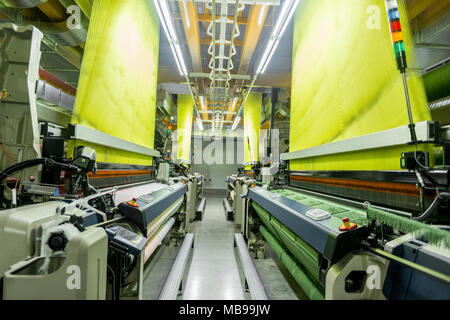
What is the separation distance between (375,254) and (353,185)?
3.48ft

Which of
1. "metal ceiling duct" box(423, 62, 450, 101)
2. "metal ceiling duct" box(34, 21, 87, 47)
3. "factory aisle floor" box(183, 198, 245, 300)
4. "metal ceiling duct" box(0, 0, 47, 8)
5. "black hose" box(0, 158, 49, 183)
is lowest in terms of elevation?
"factory aisle floor" box(183, 198, 245, 300)

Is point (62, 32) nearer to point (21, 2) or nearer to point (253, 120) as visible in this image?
point (21, 2)

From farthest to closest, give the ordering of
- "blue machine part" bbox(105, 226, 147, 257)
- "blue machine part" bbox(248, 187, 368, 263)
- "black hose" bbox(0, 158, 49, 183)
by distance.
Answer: "black hose" bbox(0, 158, 49, 183) < "blue machine part" bbox(105, 226, 147, 257) < "blue machine part" bbox(248, 187, 368, 263)

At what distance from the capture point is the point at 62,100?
4020 millimetres

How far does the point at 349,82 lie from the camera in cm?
198

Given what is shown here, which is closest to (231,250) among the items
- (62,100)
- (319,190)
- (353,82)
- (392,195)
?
(319,190)

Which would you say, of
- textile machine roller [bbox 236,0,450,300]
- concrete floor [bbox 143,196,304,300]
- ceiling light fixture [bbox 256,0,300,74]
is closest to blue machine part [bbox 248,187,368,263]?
textile machine roller [bbox 236,0,450,300]

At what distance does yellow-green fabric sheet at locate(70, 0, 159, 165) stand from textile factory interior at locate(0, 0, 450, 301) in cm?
2

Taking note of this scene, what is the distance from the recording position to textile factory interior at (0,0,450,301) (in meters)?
0.94

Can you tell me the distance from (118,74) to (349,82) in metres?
2.57

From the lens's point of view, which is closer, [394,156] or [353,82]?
[394,156]

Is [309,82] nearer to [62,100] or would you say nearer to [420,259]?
[420,259]

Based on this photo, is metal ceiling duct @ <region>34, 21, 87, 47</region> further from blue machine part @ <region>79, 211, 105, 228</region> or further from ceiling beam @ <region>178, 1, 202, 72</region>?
blue machine part @ <region>79, 211, 105, 228</region>

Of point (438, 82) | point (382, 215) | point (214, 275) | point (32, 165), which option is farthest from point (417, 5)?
point (214, 275)
